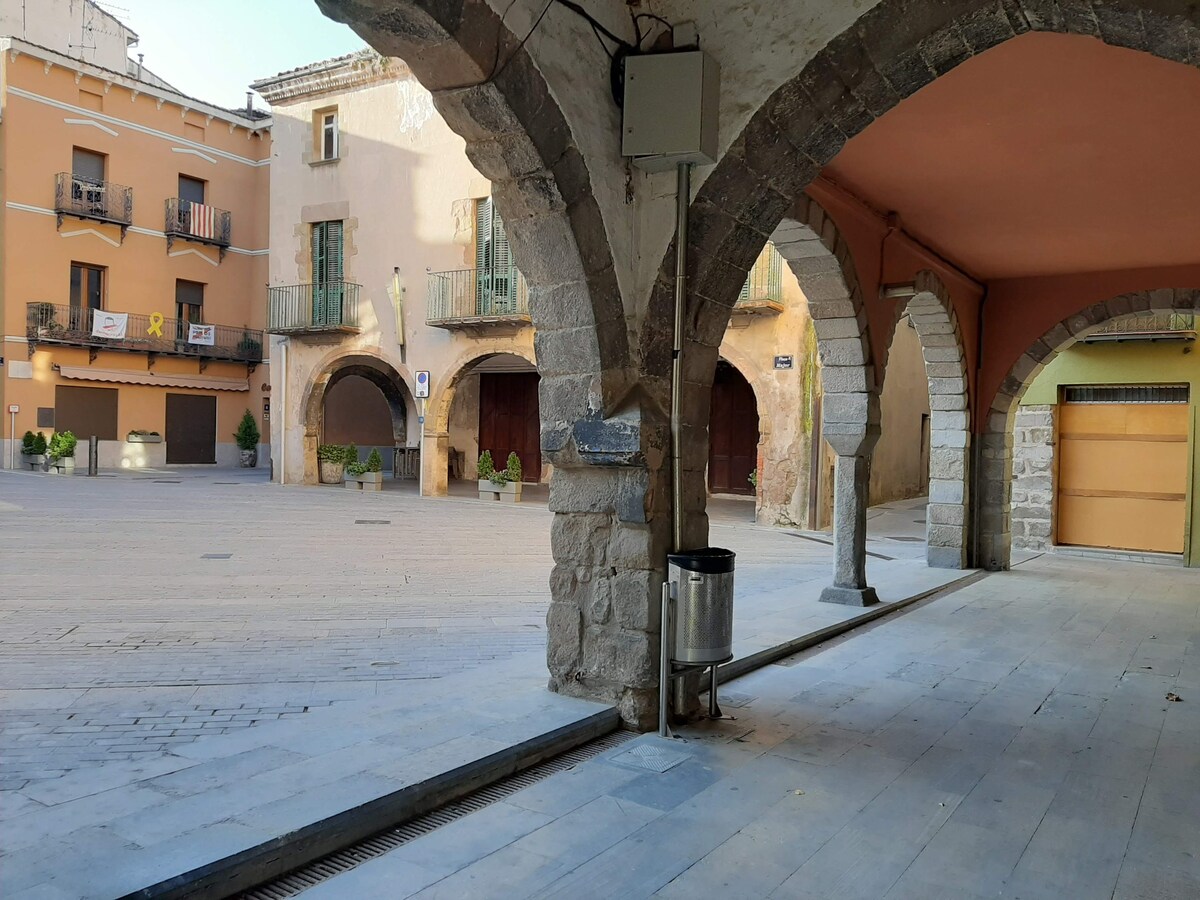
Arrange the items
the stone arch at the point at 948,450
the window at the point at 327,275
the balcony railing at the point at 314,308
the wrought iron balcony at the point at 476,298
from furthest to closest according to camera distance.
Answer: the window at the point at 327,275, the balcony railing at the point at 314,308, the wrought iron balcony at the point at 476,298, the stone arch at the point at 948,450

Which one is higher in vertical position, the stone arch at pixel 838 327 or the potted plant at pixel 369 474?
the stone arch at pixel 838 327

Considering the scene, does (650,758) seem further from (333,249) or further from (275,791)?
(333,249)

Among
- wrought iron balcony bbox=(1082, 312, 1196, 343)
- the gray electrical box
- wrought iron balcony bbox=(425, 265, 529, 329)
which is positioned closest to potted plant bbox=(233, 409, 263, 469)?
wrought iron balcony bbox=(425, 265, 529, 329)

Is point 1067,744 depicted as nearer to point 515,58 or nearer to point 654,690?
point 654,690

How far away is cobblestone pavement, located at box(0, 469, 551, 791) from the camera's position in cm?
348

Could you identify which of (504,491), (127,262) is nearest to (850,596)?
(504,491)

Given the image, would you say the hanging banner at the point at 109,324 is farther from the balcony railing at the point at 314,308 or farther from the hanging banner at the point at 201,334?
the balcony railing at the point at 314,308

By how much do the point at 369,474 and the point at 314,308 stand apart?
3179 millimetres

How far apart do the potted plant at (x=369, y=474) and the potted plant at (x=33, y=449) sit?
7.07 m

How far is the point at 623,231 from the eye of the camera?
347 centimetres

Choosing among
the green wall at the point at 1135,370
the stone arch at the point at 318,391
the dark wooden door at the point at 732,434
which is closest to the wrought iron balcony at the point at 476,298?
the stone arch at the point at 318,391

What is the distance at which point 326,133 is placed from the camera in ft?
52.4

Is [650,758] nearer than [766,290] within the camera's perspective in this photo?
Yes

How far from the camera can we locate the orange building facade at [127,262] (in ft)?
60.0
